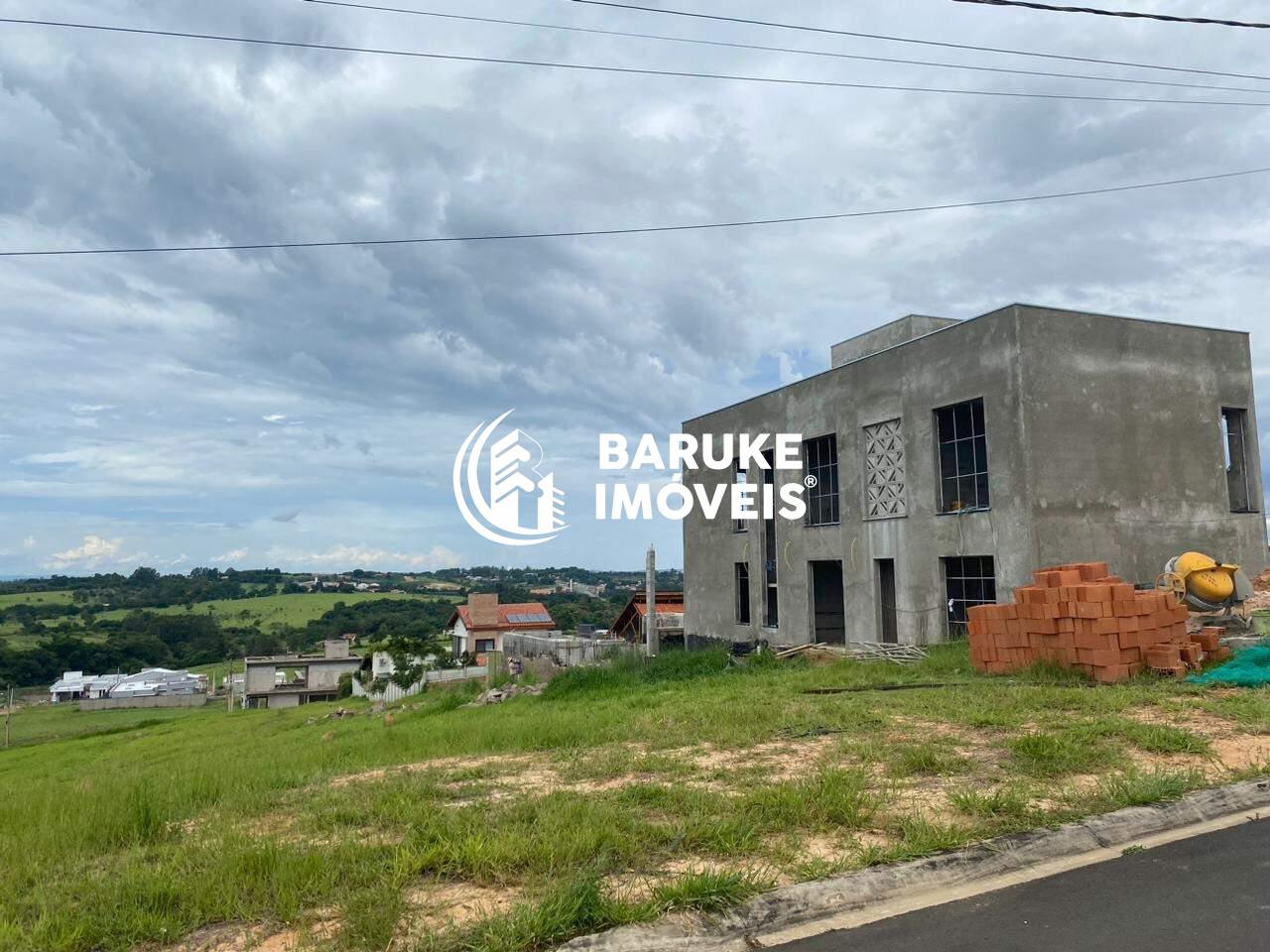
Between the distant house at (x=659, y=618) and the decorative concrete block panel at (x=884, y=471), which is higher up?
the decorative concrete block panel at (x=884, y=471)

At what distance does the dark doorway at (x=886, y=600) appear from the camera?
1980cm

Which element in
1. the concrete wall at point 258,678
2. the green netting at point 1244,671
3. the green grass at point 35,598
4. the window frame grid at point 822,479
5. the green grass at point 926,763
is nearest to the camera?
the green grass at point 926,763

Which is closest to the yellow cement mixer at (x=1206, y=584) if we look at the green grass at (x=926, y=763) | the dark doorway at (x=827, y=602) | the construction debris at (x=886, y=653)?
the construction debris at (x=886, y=653)

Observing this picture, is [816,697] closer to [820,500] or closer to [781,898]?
[781,898]

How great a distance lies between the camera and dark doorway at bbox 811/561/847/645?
74.2ft

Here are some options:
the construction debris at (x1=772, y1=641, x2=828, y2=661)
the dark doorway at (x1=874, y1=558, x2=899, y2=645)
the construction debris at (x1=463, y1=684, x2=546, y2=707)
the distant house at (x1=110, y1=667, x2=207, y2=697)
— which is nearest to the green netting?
the dark doorway at (x1=874, y1=558, x2=899, y2=645)

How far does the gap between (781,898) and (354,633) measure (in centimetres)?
8975

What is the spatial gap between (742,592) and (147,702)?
56.5 metres

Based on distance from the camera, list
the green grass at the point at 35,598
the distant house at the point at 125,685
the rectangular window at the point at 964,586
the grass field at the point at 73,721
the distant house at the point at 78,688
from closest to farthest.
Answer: the rectangular window at the point at 964,586 → the grass field at the point at 73,721 → the distant house at the point at 125,685 → the distant house at the point at 78,688 → the green grass at the point at 35,598

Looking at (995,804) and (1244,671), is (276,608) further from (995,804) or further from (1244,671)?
(995,804)

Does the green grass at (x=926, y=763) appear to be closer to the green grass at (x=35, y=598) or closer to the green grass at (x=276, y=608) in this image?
the green grass at (x=276, y=608)

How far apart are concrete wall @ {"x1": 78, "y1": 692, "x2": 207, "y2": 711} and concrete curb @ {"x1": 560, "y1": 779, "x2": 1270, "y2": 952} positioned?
6799 centimetres

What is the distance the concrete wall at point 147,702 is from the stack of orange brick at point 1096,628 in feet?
212

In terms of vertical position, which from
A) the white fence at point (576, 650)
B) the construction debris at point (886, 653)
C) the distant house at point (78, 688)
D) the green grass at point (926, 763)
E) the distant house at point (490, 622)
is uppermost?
the green grass at point (926, 763)
